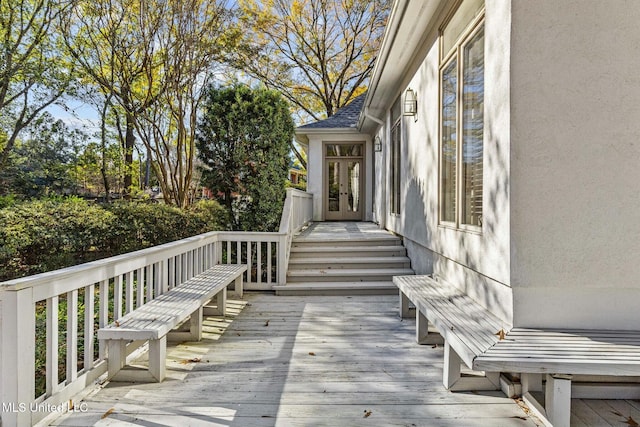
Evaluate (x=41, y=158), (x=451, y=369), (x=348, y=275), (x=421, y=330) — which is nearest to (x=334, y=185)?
(x=348, y=275)

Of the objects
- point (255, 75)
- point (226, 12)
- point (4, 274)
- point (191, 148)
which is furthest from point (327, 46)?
point (4, 274)

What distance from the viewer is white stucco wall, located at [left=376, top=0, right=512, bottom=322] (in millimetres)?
2658

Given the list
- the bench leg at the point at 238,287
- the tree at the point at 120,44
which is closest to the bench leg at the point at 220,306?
the bench leg at the point at 238,287

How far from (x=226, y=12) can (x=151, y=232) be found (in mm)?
5554

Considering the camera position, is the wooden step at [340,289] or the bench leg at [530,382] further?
the wooden step at [340,289]

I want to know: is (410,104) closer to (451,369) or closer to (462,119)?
(462,119)

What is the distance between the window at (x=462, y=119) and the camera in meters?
3.23

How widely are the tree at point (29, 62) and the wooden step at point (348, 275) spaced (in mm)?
7288

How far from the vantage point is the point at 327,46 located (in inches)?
685

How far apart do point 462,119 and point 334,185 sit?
26.6 feet

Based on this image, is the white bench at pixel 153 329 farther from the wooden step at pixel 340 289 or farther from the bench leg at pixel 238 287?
the wooden step at pixel 340 289

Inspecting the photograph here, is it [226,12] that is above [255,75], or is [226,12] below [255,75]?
below

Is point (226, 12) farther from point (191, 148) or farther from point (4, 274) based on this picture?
point (4, 274)

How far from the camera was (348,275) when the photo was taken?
6.02 metres
